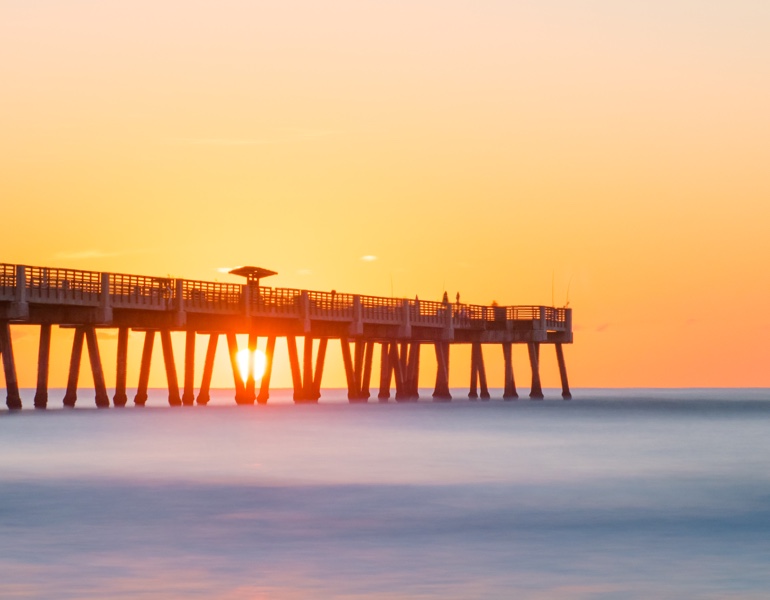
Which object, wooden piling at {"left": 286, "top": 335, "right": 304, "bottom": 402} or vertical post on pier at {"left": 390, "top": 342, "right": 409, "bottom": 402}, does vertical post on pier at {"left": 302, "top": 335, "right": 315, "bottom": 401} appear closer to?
wooden piling at {"left": 286, "top": 335, "right": 304, "bottom": 402}

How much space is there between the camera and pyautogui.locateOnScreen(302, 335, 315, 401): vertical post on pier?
7857 centimetres

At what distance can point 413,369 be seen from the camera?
101 m

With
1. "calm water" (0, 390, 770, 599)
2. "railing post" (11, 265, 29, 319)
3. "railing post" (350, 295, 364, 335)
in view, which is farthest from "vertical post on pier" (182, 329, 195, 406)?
"calm water" (0, 390, 770, 599)

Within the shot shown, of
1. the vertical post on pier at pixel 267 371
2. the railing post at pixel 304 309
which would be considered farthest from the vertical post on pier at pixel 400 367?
the railing post at pixel 304 309

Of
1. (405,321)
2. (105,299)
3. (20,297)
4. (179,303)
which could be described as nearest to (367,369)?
(405,321)

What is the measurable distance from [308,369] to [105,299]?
948 inches

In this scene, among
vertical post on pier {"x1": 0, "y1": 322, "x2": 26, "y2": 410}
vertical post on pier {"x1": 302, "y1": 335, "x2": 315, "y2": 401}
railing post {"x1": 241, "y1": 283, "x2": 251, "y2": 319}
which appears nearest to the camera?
vertical post on pier {"x1": 0, "y1": 322, "x2": 26, "y2": 410}

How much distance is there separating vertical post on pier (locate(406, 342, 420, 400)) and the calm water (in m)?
45.0

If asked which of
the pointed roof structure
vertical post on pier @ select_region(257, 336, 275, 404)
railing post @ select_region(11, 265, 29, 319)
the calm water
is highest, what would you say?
the pointed roof structure

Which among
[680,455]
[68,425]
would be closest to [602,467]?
[680,455]

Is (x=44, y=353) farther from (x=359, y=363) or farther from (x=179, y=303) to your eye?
(x=359, y=363)

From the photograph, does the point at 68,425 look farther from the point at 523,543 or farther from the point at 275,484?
the point at 523,543

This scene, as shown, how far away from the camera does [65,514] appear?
25562 mm

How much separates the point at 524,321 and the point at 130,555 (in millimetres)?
72183
